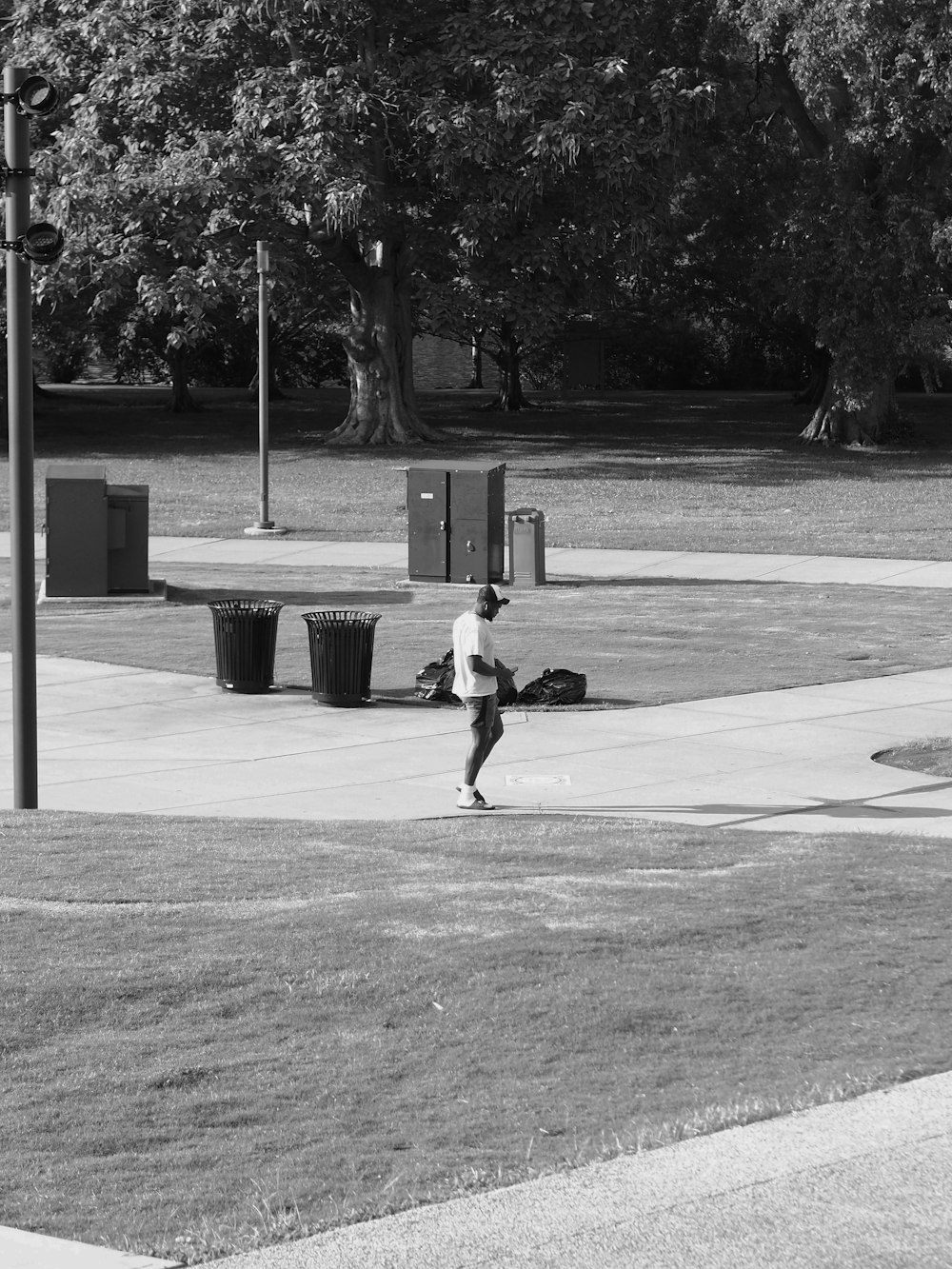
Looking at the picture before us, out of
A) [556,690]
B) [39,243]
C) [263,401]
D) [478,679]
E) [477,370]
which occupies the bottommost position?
[556,690]

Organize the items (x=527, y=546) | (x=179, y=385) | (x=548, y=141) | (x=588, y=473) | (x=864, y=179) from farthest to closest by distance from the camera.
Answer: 1. (x=179, y=385)
2. (x=864, y=179)
3. (x=588, y=473)
4. (x=548, y=141)
5. (x=527, y=546)

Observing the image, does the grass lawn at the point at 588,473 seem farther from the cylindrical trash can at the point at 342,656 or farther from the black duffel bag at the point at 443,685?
the cylindrical trash can at the point at 342,656

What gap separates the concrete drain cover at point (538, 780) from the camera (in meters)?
12.1

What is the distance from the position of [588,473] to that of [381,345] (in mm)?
7936

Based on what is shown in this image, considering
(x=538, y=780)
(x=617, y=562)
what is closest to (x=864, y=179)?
(x=617, y=562)

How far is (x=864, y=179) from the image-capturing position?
41500mm

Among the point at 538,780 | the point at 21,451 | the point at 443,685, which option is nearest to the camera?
the point at 21,451

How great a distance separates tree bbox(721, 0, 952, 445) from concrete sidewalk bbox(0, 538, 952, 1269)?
941 inches

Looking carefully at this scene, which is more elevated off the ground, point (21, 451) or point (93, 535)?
point (21, 451)

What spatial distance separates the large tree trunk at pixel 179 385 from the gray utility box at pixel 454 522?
33722mm

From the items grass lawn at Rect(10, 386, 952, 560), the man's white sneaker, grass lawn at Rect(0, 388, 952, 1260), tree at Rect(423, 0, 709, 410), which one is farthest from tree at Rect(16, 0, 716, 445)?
grass lawn at Rect(0, 388, 952, 1260)

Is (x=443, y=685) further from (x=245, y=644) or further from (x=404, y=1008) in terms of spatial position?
(x=404, y=1008)

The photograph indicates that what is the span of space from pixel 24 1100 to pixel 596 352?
2694 inches

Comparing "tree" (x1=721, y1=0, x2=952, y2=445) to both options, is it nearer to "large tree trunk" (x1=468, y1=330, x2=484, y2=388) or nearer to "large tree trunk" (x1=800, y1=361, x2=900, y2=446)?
"large tree trunk" (x1=800, y1=361, x2=900, y2=446)
